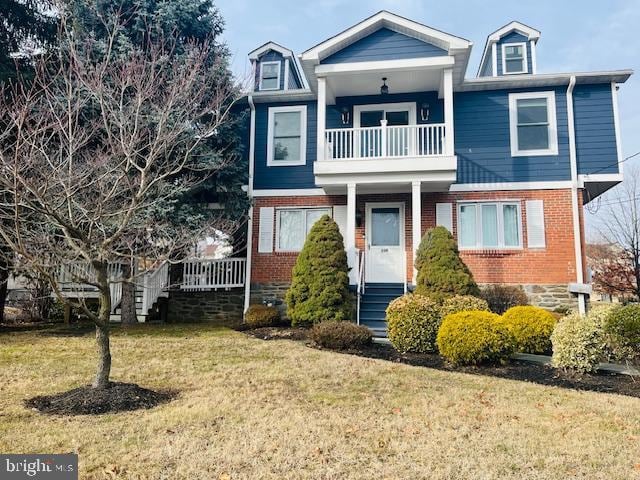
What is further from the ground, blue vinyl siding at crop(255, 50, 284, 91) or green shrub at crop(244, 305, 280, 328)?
blue vinyl siding at crop(255, 50, 284, 91)

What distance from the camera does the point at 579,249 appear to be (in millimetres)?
12195

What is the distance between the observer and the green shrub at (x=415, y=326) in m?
8.66

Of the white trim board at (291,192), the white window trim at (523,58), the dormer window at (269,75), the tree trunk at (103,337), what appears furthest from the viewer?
the dormer window at (269,75)

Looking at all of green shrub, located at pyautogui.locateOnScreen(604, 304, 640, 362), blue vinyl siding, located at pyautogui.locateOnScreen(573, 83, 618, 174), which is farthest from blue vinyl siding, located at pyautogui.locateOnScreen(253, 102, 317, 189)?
green shrub, located at pyautogui.locateOnScreen(604, 304, 640, 362)

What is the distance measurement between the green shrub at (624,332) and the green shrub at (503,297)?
200 inches

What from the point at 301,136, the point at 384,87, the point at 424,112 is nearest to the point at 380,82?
the point at 384,87

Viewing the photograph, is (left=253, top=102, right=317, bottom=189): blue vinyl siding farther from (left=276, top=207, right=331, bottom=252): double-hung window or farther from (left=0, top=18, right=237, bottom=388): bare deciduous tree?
(left=0, top=18, right=237, bottom=388): bare deciduous tree

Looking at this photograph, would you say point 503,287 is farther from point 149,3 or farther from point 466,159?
point 149,3

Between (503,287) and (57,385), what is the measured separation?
1002cm

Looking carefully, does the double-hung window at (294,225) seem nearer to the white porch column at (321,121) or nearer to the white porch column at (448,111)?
the white porch column at (321,121)

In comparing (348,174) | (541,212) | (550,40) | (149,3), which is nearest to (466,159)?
(541,212)

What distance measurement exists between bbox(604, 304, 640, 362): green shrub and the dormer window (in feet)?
38.0

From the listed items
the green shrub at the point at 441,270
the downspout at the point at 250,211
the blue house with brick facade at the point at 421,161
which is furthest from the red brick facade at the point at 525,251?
the downspout at the point at 250,211

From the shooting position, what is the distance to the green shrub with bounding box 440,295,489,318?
9039 mm
